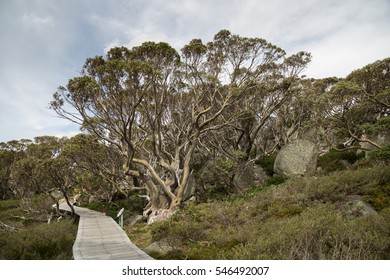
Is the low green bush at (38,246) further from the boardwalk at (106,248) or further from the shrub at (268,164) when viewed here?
the shrub at (268,164)

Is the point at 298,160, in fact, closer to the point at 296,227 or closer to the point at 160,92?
the point at 160,92

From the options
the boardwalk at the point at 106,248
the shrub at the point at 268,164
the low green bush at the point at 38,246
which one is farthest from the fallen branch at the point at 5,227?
the shrub at the point at 268,164

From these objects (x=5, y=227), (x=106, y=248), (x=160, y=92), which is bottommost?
(x=5, y=227)

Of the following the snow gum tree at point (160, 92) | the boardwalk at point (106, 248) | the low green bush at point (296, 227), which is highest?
the snow gum tree at point (160, 92)

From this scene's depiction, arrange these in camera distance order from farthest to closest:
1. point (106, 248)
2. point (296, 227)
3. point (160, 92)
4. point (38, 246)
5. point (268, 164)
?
point (268, 164)
point (160, 92)
point (38, 246)
point (106, 248)
point (296, 227)

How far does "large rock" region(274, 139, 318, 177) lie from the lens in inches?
765

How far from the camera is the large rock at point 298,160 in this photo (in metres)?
19.4

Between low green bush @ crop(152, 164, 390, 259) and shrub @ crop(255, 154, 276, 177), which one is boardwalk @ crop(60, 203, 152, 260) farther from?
shrub @ crop(255, 154, 276, 177)

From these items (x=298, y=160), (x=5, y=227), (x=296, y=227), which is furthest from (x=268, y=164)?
(x=5, y=227)

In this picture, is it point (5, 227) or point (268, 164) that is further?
point (268, 164)

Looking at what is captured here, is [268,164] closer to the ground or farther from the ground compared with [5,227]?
farther from the ground

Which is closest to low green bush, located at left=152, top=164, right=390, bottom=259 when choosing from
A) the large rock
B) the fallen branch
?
the large rock

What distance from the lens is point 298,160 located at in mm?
19828

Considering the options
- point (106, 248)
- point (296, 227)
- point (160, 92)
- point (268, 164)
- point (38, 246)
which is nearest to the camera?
point (296, 227)
